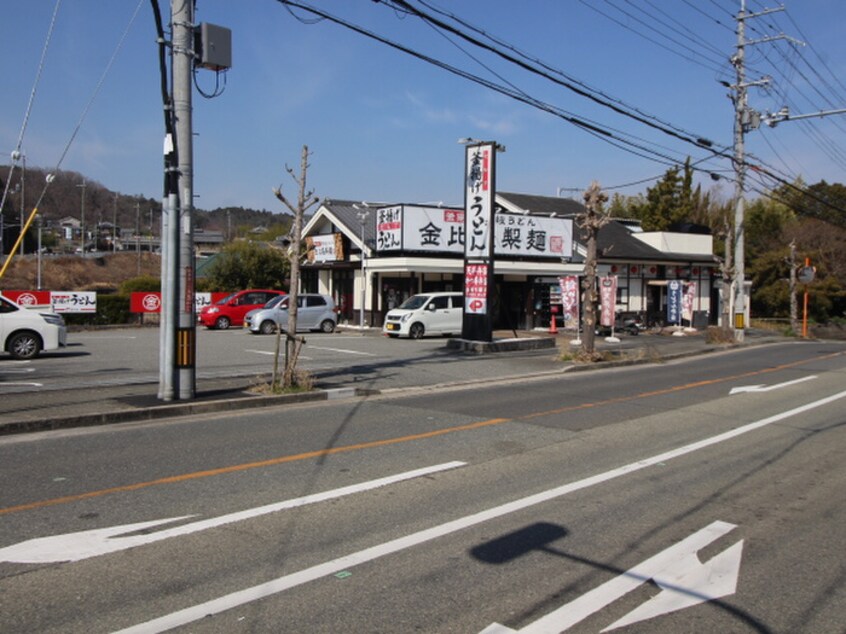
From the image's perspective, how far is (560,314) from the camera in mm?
33781

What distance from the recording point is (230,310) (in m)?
30.6

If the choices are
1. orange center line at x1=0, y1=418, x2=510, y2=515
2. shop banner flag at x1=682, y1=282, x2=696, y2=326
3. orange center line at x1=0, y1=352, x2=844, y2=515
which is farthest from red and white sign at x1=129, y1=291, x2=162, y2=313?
shop banner flag at x1=682, y1=282, x2=696, y2=326

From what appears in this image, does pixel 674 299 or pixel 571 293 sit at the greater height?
pixel 571 293

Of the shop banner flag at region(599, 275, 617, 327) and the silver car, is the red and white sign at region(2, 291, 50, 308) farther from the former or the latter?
the shop banner flag at region(599, 275, 617, 327)

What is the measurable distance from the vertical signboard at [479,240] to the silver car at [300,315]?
25.9 feet

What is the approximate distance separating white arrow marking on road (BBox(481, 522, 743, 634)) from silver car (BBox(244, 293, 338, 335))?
2263cm

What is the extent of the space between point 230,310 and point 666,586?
27.7m

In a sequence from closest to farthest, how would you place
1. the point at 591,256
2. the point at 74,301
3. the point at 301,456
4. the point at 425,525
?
the point at 425,525 < the point at 301,456 < the point at 591,256 < the point at 74,301

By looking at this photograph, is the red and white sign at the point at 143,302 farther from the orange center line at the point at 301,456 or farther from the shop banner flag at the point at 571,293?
the orange center line at the point at 301,456

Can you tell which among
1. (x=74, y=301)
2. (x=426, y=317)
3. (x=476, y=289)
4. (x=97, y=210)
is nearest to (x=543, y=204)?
(x=426, y=317)

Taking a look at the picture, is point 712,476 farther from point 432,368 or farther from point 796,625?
point 432,368

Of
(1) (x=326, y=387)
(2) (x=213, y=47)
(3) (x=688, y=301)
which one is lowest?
(1) (x=326, y=387)

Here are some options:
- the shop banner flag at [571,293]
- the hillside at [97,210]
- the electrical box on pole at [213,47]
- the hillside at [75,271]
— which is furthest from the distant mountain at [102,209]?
the electrical box on pole at [213,47]

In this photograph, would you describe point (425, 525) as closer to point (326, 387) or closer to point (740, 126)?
point (326, 387)
